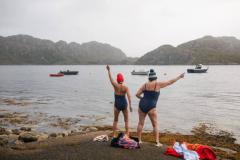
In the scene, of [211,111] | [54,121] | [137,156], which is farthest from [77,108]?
[137,156]

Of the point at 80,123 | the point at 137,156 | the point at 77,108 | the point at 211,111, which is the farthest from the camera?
the point at 77,108

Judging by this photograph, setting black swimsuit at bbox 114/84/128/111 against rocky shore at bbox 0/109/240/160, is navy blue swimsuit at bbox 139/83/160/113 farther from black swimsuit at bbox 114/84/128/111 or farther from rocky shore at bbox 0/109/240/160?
rocky shore at bbox 0/109/240/160

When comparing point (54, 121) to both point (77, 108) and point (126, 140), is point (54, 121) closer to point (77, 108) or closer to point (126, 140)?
point (77, 108)

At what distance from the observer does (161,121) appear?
2850cm

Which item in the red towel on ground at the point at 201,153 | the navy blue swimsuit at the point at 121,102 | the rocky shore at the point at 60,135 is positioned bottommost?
the rocky shore at the point at 60,135

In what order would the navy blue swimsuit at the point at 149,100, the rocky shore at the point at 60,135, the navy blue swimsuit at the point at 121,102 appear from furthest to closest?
1. the rocky shore at the point at 60,135
2. the navy blue swimsuit at the point at 121,102
3. the navy blue swimsuit at the point at 149,100

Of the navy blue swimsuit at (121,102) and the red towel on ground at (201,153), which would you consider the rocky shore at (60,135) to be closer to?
the red towel on ground at (201,153)

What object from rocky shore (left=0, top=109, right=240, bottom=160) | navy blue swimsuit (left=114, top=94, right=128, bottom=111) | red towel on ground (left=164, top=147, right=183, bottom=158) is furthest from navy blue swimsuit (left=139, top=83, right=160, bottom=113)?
rocky shore (left=0, top=109, right=240, bottom=160)

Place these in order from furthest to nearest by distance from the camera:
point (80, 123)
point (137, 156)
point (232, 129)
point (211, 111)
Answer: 1. point (211, 111)
2. point (80, 123)
3. point (232, 129)
4. point (137, 156)

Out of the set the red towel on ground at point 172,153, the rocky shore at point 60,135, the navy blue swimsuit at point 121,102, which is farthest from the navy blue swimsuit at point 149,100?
the rocky shore at point 60,135

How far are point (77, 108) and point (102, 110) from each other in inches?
138

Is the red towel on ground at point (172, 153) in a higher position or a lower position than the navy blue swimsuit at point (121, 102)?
lower

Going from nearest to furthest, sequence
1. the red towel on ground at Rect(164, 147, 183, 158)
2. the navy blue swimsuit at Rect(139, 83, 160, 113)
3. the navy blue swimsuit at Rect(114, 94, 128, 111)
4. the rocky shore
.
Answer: the red towel on ground at Rect(164, 147, 183, 158) < the navy blue swimsuit at Rect(139, 83, 160, 113) < the navy blue swimsuit at Rect(114, 94, 128, 111) < the rocky shore

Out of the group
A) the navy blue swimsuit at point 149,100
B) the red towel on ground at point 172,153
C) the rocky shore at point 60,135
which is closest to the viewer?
the red towel on ground at point 172,153
